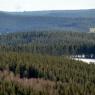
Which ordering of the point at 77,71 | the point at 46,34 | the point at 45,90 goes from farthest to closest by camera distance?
1. the point at 46,34
2. the point at 77,71
3. the point at 45,90

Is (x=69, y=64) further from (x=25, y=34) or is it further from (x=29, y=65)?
(x=25, y=34)

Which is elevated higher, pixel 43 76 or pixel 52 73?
pixel 52 73

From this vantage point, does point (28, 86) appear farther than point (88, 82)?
No

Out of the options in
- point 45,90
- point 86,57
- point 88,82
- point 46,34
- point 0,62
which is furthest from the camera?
point 46,34

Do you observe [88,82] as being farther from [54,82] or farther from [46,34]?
[46,34]

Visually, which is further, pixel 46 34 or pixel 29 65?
pixel 46 34

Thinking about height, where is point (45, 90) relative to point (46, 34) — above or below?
above

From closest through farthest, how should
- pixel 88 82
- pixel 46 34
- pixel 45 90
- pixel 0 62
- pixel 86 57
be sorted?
pixel 45 90
pixel 88 82
pixel 0 62
pixel 86 57
pixel 46 34

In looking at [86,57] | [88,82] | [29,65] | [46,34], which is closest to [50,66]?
[29,65]

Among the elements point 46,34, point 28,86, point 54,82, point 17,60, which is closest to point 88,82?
point 54,82
